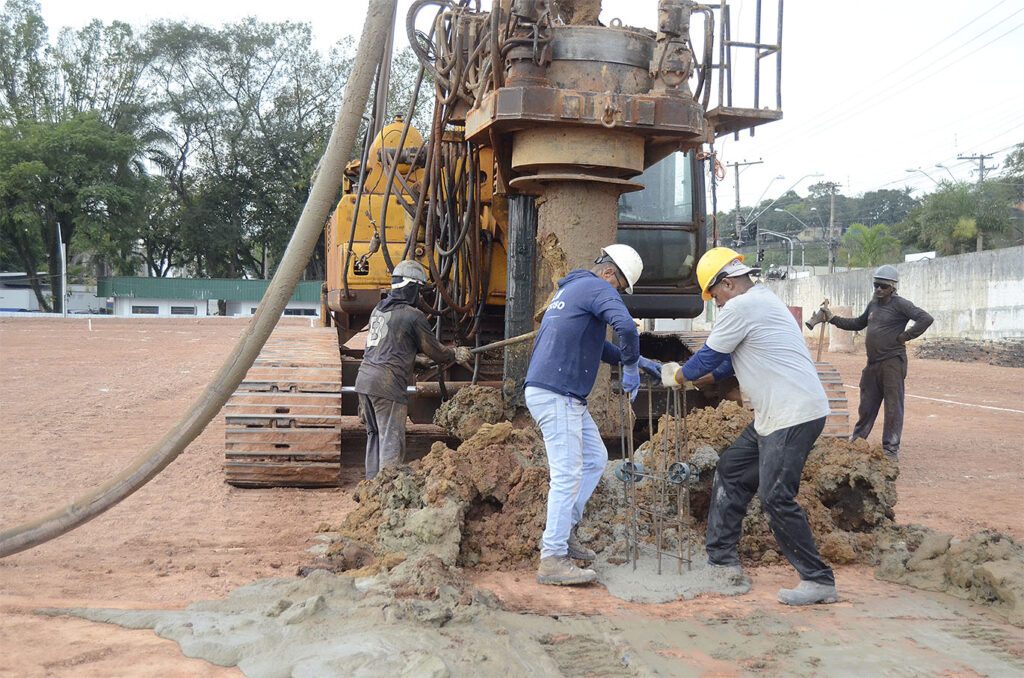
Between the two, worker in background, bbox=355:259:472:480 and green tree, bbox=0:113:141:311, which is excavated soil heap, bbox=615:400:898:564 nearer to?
worker in background, bbox=355:259:472:480

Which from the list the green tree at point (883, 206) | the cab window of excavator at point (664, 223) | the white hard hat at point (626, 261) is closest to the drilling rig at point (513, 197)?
the cab window of excavator at point (664, 223)

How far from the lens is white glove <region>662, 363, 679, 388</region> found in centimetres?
522

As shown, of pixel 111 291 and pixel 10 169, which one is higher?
pixel 10 169

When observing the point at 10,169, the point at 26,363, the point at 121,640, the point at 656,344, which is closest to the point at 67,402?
the point at 26,363

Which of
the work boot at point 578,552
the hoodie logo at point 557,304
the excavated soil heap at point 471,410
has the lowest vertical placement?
the work boot at point 578,552

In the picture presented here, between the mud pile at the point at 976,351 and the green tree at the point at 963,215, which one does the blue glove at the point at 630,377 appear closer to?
the mud pile at the point at 976,351

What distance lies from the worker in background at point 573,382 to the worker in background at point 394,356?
183 centimetres

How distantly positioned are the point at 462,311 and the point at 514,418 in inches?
44.2

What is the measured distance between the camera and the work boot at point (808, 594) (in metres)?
4.67

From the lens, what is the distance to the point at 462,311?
719 cm

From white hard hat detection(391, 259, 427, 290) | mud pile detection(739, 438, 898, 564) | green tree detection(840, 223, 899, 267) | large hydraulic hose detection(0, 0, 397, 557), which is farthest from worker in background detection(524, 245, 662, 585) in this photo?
green tree detection(840, 223, 899, 267)

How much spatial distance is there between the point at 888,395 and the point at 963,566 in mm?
3879

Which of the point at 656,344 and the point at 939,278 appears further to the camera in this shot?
the point at 939,278

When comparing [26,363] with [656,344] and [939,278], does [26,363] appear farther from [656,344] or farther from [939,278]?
[939,278]
